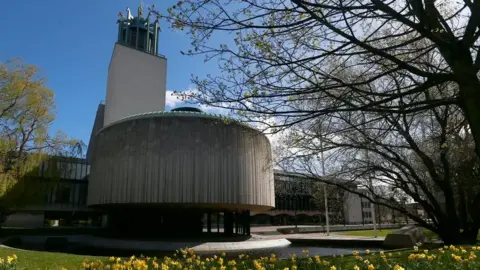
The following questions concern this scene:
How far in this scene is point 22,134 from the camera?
90.4 feet

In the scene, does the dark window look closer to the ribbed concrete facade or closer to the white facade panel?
the white facade panel

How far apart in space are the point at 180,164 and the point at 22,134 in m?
13.6

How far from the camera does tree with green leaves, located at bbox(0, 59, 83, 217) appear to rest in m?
25.5

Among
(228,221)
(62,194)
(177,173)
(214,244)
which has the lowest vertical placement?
(214,244)

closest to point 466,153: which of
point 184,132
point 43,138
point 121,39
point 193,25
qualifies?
point 193,25

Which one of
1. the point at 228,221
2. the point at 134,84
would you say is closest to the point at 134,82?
the point at 134,84

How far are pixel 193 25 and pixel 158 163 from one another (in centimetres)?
1964

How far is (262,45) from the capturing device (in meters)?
5.75

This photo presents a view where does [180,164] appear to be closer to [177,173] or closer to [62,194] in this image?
[177,173]

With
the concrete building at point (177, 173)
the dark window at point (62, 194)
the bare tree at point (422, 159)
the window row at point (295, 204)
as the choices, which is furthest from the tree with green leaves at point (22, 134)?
the window row at point (295, 204)

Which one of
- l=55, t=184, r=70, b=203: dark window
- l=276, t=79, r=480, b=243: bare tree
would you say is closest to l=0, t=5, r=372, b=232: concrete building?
l=276, t=79, r=480, b=243: bare tree

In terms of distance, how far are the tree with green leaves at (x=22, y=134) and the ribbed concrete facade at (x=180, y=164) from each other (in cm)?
586

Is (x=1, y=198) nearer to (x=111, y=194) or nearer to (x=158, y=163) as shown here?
(x=111, y=194)

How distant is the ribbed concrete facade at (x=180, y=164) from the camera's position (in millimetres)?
23938
